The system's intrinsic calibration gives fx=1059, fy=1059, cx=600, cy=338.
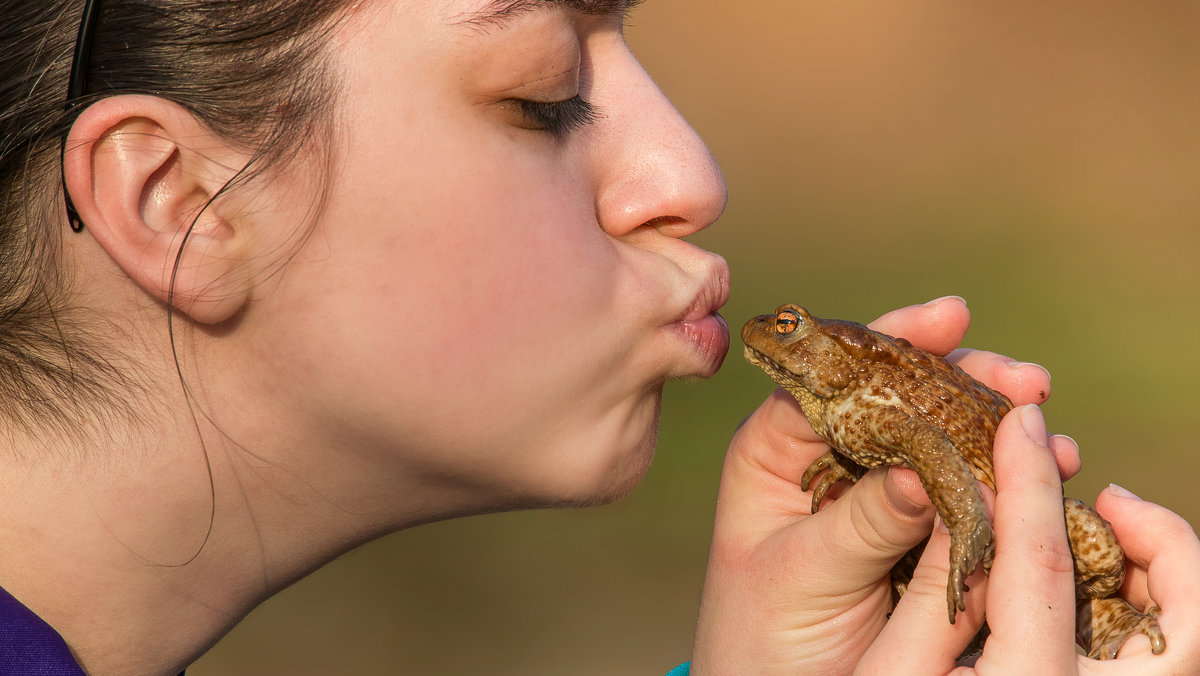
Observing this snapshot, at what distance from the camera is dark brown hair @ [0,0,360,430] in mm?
1550

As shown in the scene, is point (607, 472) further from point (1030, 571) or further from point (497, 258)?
point (1030, 571)

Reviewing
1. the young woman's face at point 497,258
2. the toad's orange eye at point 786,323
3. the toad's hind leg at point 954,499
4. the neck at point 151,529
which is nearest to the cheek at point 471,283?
the young woman's face at point 497,258

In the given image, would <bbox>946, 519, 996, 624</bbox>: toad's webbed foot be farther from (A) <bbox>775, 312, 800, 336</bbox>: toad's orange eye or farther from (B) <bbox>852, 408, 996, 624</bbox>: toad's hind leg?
(A) <bbox>775, 312, 800, 336</bbox>: toad's orange eye

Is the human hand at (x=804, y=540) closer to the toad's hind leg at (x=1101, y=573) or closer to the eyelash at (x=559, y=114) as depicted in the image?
the toad's hind leg at (x=1101, y=573)

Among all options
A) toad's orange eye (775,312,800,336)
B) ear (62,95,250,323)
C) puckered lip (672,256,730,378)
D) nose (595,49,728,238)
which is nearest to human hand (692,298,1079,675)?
toad's orange eye (775,312,800,336)

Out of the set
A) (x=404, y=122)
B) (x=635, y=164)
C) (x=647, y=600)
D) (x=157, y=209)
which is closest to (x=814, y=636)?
(x=635, y=164)

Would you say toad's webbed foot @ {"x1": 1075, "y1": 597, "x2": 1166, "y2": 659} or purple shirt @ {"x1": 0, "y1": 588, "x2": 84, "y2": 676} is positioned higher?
toad's webbed foot @ {"x1": 1075, "y1": 597, "x2": 1166, "y2": 659}

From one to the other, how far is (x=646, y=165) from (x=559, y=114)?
178mm

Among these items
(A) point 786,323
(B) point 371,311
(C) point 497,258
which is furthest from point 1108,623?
(B) point 371,311

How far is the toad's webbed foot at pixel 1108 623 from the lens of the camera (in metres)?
1.73

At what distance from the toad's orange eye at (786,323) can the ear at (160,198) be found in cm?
97

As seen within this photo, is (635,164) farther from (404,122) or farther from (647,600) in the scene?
(647,600)

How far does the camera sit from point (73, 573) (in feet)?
5.71

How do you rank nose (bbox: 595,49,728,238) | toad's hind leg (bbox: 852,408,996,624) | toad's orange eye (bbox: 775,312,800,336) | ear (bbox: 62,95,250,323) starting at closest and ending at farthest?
ear (bbox: 62,95,250,323) → toad's hind leg (bbox: 852,408,996,624) → nose (bbox: 595,49,728,238) → toad's orange eye (bbox: 775,312,800,336)
